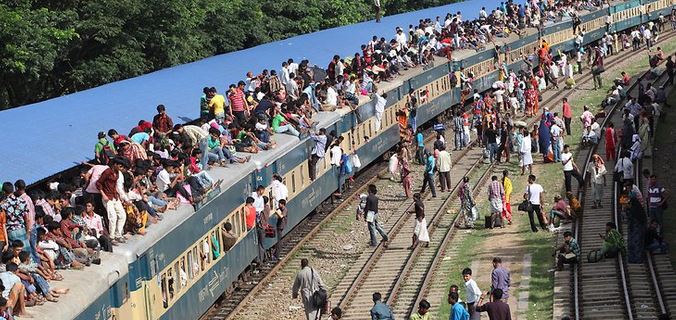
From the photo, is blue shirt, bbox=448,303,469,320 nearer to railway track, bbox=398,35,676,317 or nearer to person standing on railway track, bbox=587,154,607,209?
railway track, bbox=398,35,676,317

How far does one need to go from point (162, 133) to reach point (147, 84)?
28.3 ft

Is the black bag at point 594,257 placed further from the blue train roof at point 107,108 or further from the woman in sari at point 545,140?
the woman in sari at point 545,140

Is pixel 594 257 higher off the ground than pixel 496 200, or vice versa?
pixel 496 200

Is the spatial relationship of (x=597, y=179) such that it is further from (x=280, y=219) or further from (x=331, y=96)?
(x=280, y=219)

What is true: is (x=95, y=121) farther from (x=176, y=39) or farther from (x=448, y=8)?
(x=448, y=8)

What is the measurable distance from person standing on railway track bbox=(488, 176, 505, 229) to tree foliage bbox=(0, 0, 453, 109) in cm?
1629

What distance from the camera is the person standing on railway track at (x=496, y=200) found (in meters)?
29.1

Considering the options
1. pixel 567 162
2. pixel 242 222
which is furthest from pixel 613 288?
pixel 567 162

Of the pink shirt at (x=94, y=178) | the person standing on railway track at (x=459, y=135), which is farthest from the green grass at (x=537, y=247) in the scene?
the pink shirt at (x=94, y=178)

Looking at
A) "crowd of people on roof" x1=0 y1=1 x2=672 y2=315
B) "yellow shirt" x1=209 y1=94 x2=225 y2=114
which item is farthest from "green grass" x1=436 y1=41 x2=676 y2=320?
"yellow shirt" x1=209 y1=94 x2=225 y2=114

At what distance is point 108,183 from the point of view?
1811 cm

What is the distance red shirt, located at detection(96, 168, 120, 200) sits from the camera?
18.0 meters

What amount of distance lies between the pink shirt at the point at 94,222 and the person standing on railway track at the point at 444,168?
17.1m

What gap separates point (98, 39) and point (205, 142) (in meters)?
21.6
